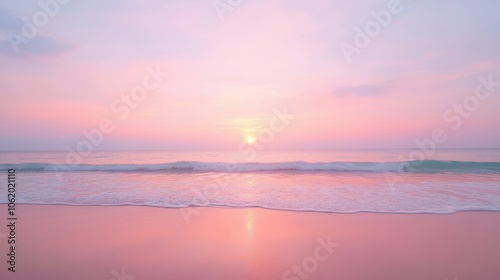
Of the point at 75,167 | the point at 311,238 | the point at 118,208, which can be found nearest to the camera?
the point at 311,238

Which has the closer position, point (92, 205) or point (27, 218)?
point (27, 218)

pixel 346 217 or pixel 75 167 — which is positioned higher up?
pixel 75 167

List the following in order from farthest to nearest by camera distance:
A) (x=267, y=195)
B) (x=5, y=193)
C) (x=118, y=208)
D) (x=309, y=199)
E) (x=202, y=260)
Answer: (x=5, y=193)
(x=267, y=195)
(x=309, y=199)
(x=118, y=208)
(x=202, y=260)

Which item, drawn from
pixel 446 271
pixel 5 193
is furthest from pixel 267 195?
pixel 5 193

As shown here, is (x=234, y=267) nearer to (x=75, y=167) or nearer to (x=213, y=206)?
(x=213, y=206)

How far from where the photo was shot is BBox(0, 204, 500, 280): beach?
380 centimetres

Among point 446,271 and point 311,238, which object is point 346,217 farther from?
point 446,271

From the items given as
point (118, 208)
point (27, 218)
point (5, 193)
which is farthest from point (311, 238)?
point (5, 193)

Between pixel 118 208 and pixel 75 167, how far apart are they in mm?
14834

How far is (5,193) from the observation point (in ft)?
31.2

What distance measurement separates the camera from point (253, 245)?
4.65m

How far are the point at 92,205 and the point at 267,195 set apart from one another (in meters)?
4.98

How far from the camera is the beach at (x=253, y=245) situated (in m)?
3.80

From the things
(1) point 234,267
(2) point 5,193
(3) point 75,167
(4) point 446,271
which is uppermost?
(3) point 75,167
